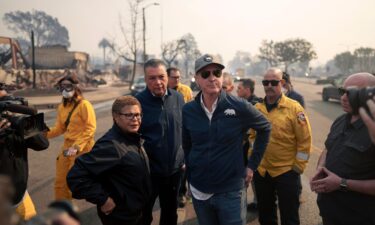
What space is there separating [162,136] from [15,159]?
1.43 m

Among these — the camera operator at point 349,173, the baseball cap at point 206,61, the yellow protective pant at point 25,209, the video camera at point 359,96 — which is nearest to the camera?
the video camera at point 359,96

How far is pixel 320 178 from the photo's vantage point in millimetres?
2648

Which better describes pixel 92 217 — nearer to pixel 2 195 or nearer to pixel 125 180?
pixel 125 180

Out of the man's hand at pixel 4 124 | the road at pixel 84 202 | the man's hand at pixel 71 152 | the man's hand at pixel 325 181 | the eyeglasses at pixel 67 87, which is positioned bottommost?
the road at pixel 84 202

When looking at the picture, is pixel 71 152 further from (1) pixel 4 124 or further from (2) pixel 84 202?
(2) pixel 84 202

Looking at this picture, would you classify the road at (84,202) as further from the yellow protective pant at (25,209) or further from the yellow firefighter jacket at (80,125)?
the yellow protective pant at (25,209)

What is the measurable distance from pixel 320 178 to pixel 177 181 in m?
1.65

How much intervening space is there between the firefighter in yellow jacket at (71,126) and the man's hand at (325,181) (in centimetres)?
283

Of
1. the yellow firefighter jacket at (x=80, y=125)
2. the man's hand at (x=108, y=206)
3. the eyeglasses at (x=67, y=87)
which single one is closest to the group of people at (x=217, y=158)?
the man's hand at (x=108, y=206)

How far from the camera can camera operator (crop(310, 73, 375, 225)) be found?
7.76ft

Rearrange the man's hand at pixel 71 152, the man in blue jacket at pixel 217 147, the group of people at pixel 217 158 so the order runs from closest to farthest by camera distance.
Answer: the group of people at pixel 217 158 → the man in blue jacket at pixel 217 147 → the man's hand at pixel 71 152

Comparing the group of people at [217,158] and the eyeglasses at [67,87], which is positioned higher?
the eyeglasses at [67,87]

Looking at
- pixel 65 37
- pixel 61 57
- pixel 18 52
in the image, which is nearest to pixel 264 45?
pixel 61 57

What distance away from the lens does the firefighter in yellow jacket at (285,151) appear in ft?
11.3
